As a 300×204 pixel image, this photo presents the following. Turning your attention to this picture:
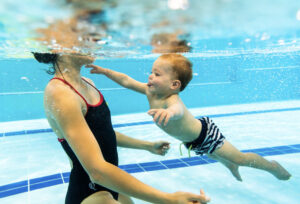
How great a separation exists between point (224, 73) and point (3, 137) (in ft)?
39.7

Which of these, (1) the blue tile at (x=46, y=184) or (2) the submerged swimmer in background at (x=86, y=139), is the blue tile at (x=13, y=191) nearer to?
(1) the blue tile at (x=46, y=184)

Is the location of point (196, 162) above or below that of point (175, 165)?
above

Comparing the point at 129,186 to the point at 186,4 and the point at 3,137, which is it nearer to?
the point at 186,4

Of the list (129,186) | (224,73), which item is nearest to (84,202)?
(129,186)

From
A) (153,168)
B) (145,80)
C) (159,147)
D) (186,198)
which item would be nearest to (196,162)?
(153,168)

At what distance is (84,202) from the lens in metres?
1.97

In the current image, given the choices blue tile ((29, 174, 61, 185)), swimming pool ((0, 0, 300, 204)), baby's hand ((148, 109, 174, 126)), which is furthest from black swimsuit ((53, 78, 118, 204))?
blue tile ((29, 174, 61, 185))

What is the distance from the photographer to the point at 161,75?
2.65 metres

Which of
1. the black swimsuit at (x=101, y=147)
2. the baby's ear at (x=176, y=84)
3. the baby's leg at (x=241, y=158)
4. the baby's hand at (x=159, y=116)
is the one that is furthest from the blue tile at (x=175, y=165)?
the baby's hand at (x=159, y=116)

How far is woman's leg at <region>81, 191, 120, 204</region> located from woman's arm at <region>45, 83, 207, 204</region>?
43 cm

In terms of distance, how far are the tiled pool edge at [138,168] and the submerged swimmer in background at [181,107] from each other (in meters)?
1.32

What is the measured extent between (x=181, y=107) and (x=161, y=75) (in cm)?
41

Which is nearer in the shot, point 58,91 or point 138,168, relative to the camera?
point 58,91

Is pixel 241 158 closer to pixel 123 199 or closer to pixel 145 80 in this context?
pixel 123 199
